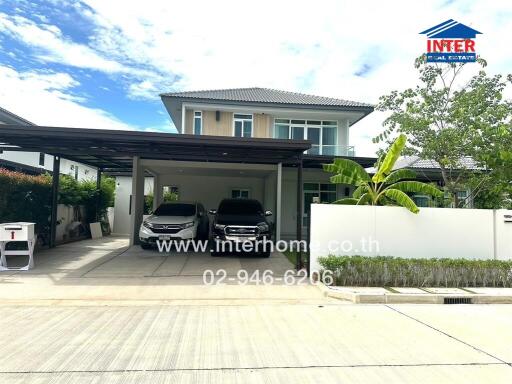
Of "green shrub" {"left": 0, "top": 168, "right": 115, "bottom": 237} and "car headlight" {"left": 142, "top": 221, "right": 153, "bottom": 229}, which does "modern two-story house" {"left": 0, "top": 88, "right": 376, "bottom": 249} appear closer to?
"green shrub" {"left": 0, "top": 168, "right": 115, "bottom": 237}

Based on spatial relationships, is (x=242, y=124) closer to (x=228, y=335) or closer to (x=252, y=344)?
(x=228, y=335)

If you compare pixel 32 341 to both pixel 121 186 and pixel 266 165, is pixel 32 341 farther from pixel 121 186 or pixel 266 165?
pixel 121 186

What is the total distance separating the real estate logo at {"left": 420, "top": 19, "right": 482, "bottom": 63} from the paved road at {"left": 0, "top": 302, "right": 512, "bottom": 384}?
8968mm

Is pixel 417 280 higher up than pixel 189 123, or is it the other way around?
pixel 189 123

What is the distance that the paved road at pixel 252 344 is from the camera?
13.7ft

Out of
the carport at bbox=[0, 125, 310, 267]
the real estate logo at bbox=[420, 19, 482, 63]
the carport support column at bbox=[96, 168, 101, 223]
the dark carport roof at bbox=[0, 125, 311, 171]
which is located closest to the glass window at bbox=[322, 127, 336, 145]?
the carport at bbox=[0, 125, 310, 267]

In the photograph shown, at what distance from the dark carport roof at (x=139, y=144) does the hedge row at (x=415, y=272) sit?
3.78 meters

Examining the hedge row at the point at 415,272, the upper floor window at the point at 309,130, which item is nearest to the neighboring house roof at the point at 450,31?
the hedge row at the point at 415,272

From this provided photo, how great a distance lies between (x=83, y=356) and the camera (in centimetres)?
462

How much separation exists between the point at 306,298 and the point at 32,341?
5018 millimetres

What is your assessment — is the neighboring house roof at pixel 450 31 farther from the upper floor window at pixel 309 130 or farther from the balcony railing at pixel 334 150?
the upper floor window at pixel 309 130

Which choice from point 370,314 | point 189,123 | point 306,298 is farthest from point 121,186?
point 370,314

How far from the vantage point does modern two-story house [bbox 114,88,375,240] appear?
19.5m

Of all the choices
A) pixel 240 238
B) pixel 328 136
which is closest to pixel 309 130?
pixel 328 136
